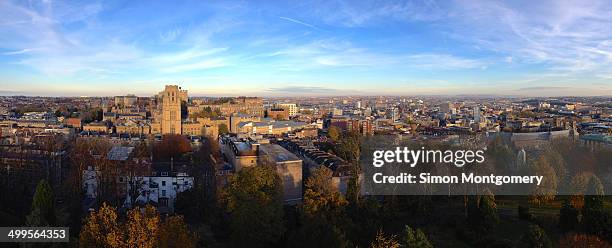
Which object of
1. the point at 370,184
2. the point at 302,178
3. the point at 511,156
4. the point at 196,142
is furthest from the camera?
the point at 196,142

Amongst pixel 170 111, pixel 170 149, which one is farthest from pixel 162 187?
pixel 170 111

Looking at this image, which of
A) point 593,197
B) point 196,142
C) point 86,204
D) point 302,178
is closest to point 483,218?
point 593,197

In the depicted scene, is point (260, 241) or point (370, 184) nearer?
point (260, 241)

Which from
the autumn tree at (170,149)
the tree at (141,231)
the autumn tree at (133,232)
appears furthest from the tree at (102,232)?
the autumn tree at (170,149)

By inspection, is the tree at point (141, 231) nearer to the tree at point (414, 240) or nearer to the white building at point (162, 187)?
the tree at point (414, 240)

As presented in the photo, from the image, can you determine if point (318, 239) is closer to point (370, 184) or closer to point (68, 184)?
point (370, 184)
